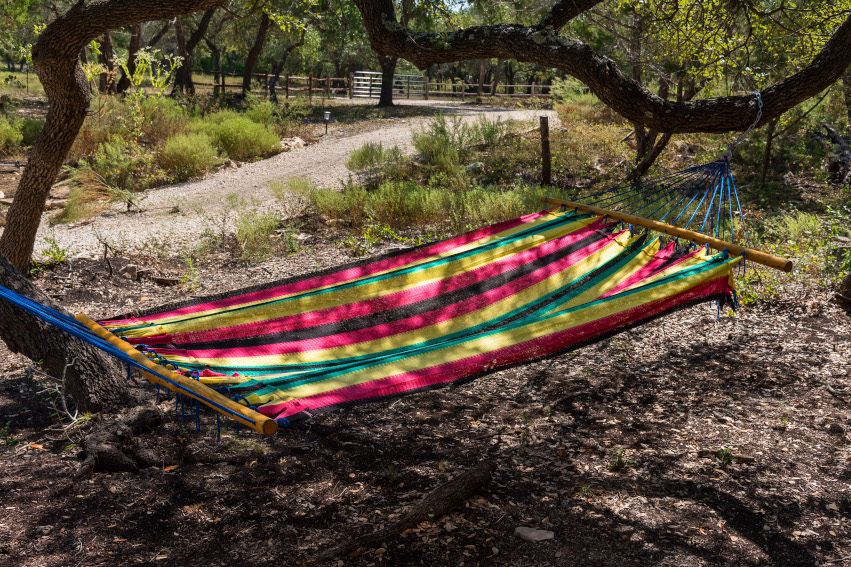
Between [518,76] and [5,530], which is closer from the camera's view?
[5,530]

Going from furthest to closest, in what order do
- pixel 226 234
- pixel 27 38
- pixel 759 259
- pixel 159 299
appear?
1. pixel 27 38
2. pixel 226 234
3. pixel 159 299
4. pixel 759 259

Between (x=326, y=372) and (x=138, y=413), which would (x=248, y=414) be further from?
(x=138, y=413)

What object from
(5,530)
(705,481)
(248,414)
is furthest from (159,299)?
(705,481)

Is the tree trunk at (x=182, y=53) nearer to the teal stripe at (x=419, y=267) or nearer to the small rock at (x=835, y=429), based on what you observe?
the teal stripe at (x=419, y=267)

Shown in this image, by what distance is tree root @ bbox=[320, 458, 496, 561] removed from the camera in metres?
1.79

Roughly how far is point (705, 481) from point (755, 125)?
4.51 ft

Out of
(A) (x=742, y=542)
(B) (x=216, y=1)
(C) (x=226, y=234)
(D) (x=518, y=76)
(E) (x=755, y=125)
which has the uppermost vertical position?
(D) (x=518, y=76)

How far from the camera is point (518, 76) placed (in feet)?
89.4

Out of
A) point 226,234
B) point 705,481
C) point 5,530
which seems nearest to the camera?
point 5,530

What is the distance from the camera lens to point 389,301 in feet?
8.78

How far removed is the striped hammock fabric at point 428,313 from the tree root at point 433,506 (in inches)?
12.8

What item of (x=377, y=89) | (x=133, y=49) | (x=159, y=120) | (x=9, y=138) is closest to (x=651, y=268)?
(x=159, y=120)

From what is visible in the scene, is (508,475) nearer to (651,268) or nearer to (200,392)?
(200,392)

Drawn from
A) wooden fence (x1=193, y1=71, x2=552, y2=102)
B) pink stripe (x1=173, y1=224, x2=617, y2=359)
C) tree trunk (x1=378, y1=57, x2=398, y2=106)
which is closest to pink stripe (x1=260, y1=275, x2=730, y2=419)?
pink stripe (x1=173, y1=224, x2=617, y2=359)
